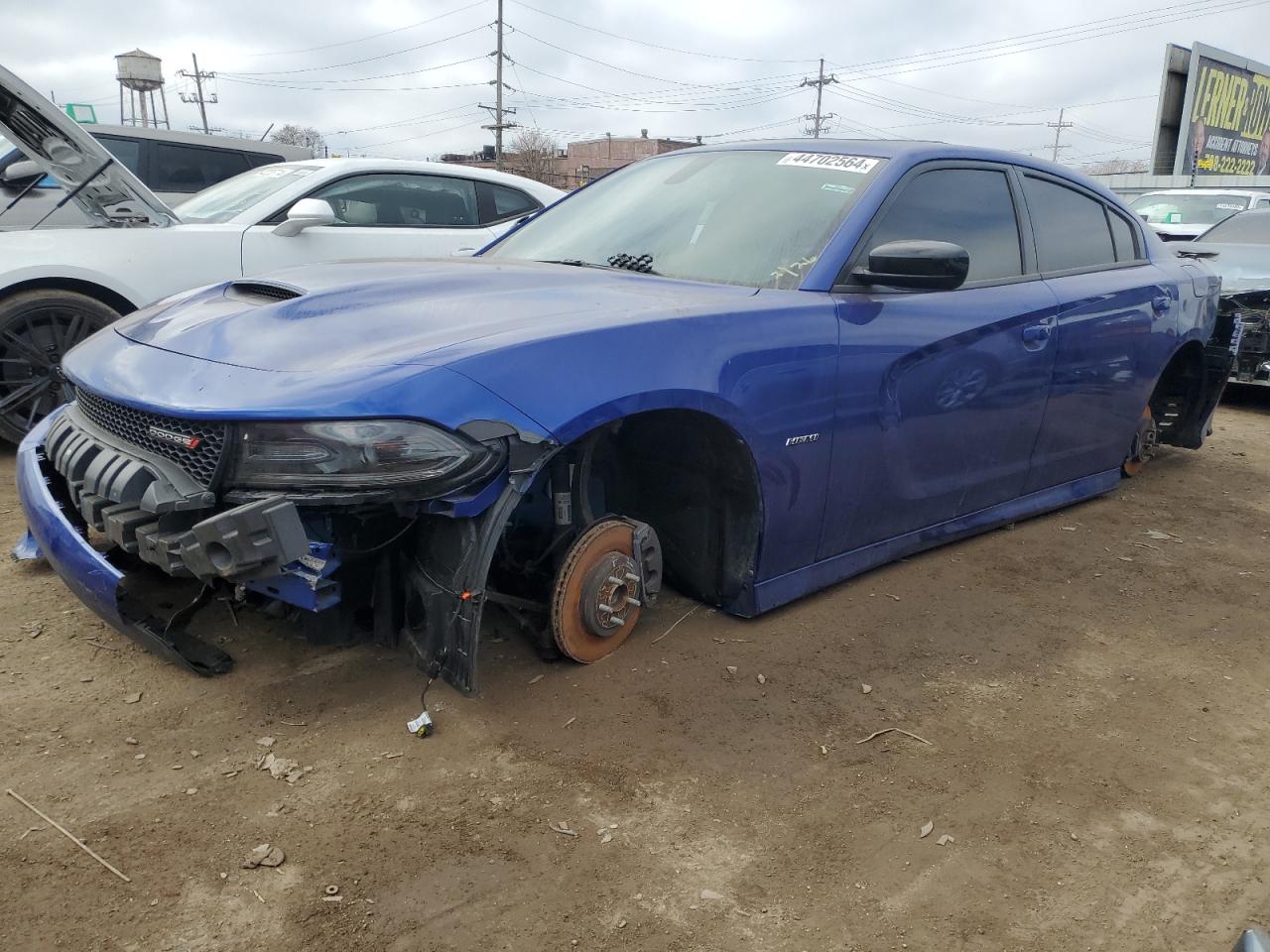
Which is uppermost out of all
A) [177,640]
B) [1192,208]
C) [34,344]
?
[1192,208]

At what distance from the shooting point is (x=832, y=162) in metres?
3.25

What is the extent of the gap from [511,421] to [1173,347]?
3794mm

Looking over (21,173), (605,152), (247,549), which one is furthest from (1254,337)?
(605,152)

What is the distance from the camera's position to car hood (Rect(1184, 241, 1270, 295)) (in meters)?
6.96

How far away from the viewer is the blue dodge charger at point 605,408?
2104 mm

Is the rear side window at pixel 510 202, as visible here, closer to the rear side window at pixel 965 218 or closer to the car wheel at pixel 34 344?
the car wheel at pixel 34 344

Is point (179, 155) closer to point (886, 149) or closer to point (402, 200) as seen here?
point (402, 200)

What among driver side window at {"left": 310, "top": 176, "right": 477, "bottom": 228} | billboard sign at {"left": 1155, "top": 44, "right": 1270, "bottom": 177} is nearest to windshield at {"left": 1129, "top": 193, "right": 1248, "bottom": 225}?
driver side window at {"left": 310, "top": 176, "right": 477, "bottom": 228}

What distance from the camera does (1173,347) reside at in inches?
180

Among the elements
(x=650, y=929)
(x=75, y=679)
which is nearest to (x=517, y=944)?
(x=650, y=929)

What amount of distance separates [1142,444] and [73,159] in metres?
5.87

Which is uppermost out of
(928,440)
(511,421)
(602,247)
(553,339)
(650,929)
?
(602,247)

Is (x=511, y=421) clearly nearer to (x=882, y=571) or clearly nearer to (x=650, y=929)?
(x=650, y=929)

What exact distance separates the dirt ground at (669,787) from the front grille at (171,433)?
69 cm
